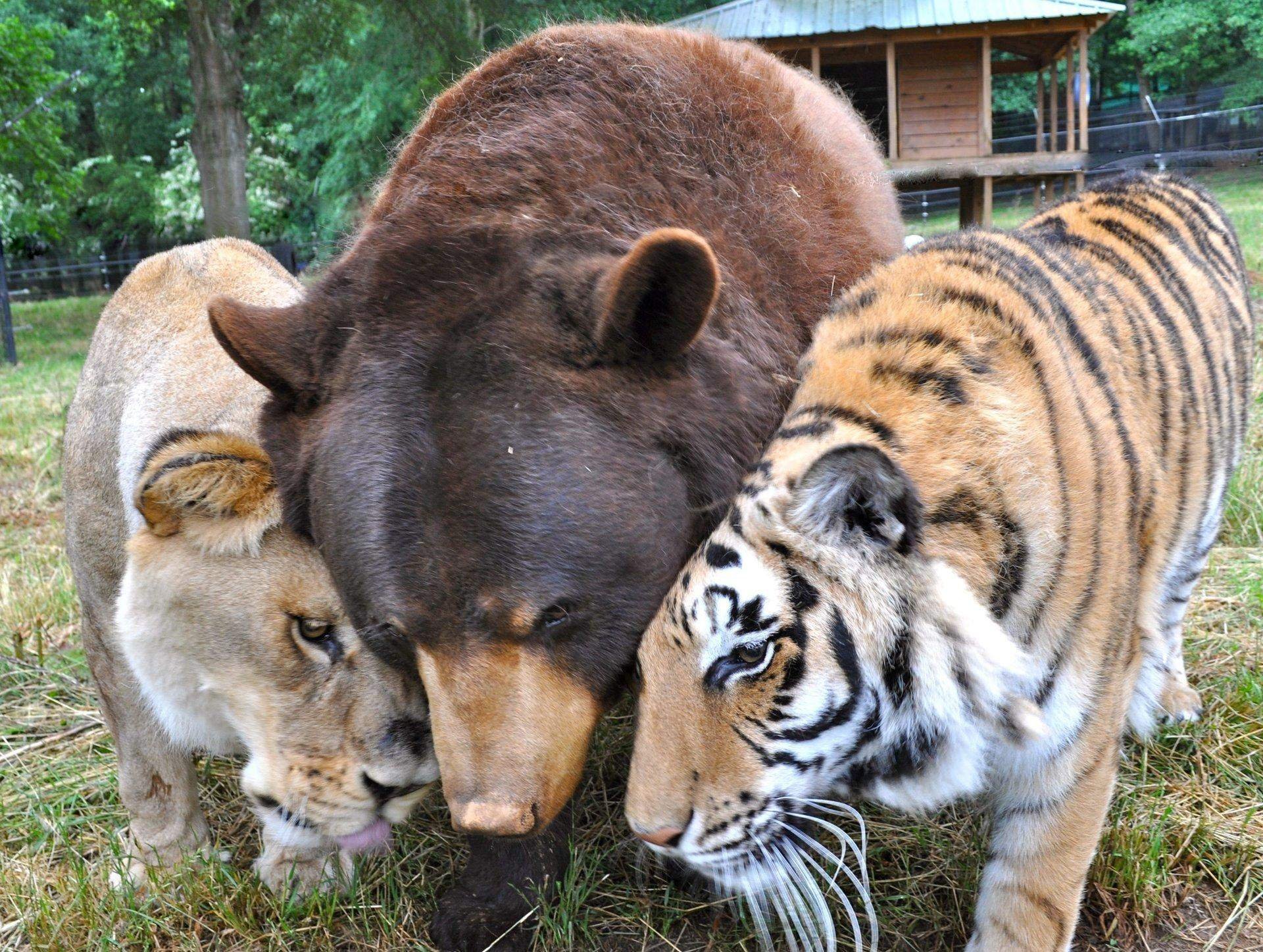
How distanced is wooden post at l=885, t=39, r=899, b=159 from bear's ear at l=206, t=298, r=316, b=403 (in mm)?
16229

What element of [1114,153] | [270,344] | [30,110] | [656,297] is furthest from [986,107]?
[270,344]

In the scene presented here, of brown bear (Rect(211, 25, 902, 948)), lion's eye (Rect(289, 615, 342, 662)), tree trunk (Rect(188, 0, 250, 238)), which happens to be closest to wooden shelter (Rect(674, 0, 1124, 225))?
tree trunk (Rect(188, 0, 250, 238))

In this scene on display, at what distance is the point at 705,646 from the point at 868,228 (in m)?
1.70

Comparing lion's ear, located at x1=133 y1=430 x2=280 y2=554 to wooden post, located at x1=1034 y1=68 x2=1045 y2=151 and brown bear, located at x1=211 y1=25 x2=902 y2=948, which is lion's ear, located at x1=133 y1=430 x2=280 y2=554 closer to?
brown bear, located at x1=211 y1=25 x2=902 y2=948

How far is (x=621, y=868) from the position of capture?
3088 mm

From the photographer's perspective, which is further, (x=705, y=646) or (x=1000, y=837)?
Answer: (x=1000, y=837)

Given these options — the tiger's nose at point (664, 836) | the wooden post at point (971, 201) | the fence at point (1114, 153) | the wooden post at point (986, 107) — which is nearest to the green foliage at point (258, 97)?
the fence at point (1114, 153)

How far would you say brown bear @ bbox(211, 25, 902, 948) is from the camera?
219 centimetres

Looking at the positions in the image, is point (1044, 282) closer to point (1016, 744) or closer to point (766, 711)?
point (1016, 744)

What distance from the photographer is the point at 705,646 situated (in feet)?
7.18

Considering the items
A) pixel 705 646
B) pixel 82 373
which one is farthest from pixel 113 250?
pixel 705 646

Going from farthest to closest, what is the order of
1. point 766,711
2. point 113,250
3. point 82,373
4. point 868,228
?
point 113,250
point 82,373
point 868,228
point 766,711

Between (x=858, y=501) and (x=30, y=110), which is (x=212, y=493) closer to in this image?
(x=858, y=501)

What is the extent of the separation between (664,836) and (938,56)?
18.3 m
